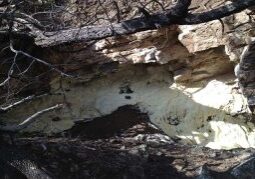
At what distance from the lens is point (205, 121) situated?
7.16 m

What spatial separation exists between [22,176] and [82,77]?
2.61 m

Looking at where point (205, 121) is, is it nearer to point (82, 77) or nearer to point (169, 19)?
point (82, 77)

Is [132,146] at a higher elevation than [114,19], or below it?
below

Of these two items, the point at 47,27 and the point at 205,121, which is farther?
the point at 205,121

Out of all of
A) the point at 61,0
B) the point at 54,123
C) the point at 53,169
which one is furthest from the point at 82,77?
the point at 53,169

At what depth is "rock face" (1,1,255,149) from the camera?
272 inches

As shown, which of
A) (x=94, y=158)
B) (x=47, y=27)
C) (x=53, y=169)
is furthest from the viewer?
(x=47, y=27)

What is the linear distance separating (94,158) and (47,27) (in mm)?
1837

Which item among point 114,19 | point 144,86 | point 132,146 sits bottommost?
point 132,146

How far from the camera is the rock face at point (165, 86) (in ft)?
22.7

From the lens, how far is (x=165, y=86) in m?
7.44

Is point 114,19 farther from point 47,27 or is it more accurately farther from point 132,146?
point 132,146

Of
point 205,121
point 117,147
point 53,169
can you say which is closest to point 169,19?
point 53,169

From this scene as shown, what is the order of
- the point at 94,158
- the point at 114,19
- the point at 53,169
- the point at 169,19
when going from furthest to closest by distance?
the point at 114,19 → the point at 94,158 → the point at 53,169 → the point at 169,19
